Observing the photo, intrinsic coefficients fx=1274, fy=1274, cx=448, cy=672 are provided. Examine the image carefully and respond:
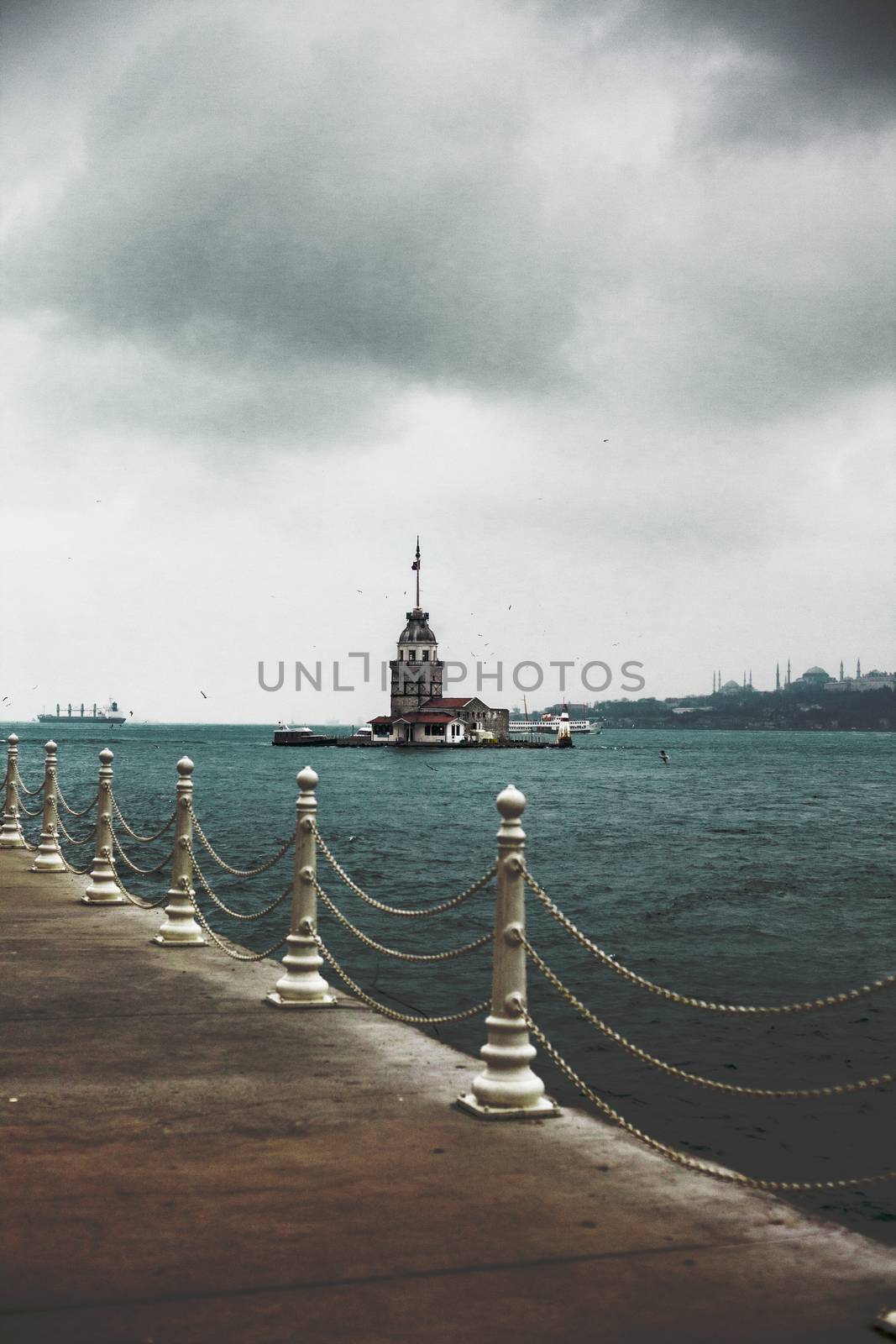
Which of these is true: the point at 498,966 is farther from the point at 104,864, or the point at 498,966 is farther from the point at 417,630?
the point at 417,630

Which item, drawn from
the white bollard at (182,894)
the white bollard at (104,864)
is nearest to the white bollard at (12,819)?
the white bollard at (104,864)

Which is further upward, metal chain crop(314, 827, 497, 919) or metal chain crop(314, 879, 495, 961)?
metal chain crop(314, 827, 497, 919)

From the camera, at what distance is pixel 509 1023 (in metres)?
5.88

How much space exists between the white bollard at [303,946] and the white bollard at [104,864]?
5462 millimetres

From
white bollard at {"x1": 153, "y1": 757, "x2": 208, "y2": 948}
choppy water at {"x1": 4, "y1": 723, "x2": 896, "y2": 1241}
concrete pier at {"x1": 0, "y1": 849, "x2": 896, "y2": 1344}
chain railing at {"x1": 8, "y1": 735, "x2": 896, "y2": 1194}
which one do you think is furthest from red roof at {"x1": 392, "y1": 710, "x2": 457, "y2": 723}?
concrete pier at {"x1": 0, "y1": 849, "x2": 896, "y2": 1344}

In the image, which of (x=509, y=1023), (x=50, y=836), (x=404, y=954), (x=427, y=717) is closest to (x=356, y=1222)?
(x=509, y=1023)

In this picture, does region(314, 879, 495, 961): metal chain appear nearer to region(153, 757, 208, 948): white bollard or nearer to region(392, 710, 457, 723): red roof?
region(153, 757, 208, 948): white bollard

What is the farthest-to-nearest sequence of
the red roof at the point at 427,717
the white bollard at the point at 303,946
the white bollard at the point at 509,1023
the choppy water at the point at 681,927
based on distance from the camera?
the red roof at the point at 427,717
the choppy water at the point at 681,927
the white bollard at the point at 303,946
the white bollard at the point at 509,1023

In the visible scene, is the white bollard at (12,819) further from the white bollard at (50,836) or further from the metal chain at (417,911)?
the metal chain at (417,911)

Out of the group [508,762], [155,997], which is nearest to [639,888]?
[155,997]

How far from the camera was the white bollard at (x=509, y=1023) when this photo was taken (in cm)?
579

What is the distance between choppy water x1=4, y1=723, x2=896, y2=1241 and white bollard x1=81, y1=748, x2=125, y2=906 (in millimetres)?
3901

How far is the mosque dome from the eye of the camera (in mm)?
169250

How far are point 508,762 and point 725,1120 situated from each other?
430 ft
